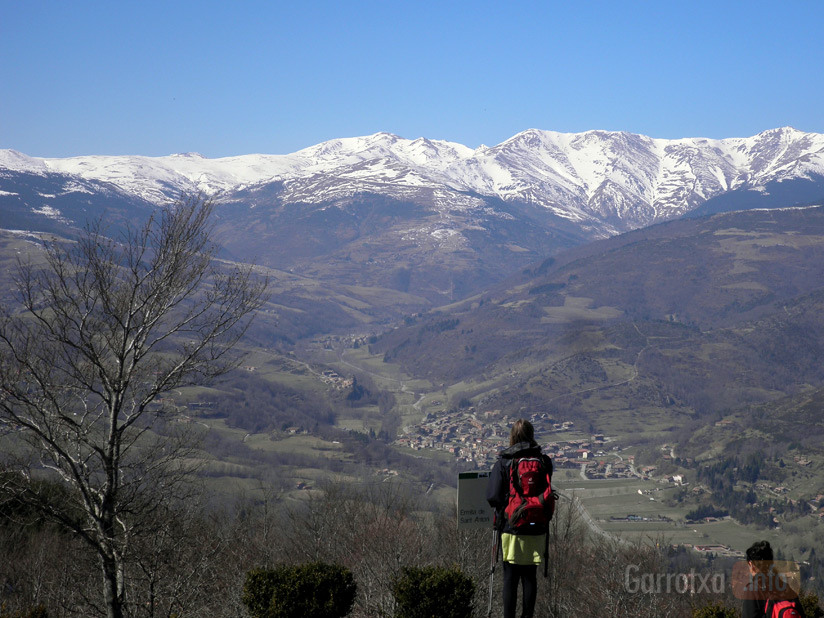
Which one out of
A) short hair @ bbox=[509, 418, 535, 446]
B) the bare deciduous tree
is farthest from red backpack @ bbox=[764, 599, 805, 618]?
the bare deciduous tree

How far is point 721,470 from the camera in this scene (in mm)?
127938

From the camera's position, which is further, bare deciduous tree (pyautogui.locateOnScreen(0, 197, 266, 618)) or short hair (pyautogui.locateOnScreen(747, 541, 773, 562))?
bare deciduous tree (pyautogui.locateOnScreen(0, 197, 266, 618))

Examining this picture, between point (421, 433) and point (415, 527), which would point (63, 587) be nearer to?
point (415, 527)

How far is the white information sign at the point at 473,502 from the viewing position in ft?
36.5

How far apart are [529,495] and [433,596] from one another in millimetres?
2785

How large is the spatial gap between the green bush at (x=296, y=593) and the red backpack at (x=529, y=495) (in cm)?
349

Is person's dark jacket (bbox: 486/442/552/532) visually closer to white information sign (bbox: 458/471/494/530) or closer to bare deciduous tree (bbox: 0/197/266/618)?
white information sign (bbox: 458/471/494/530)

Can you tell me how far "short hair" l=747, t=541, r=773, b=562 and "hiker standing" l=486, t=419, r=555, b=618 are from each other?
7.48 feet

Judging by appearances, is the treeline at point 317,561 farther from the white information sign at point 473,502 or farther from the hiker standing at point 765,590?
the hiker standing at point 765,590

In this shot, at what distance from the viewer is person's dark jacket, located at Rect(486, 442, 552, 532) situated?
9602mm

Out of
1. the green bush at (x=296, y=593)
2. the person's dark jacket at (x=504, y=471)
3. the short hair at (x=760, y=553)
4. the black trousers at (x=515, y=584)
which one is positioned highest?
the person's dark jacket at (x=504, y=471)

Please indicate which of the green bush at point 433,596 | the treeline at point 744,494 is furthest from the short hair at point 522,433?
the treeline at point 744,494

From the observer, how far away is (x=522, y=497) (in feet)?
31.6

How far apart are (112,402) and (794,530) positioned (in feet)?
329
